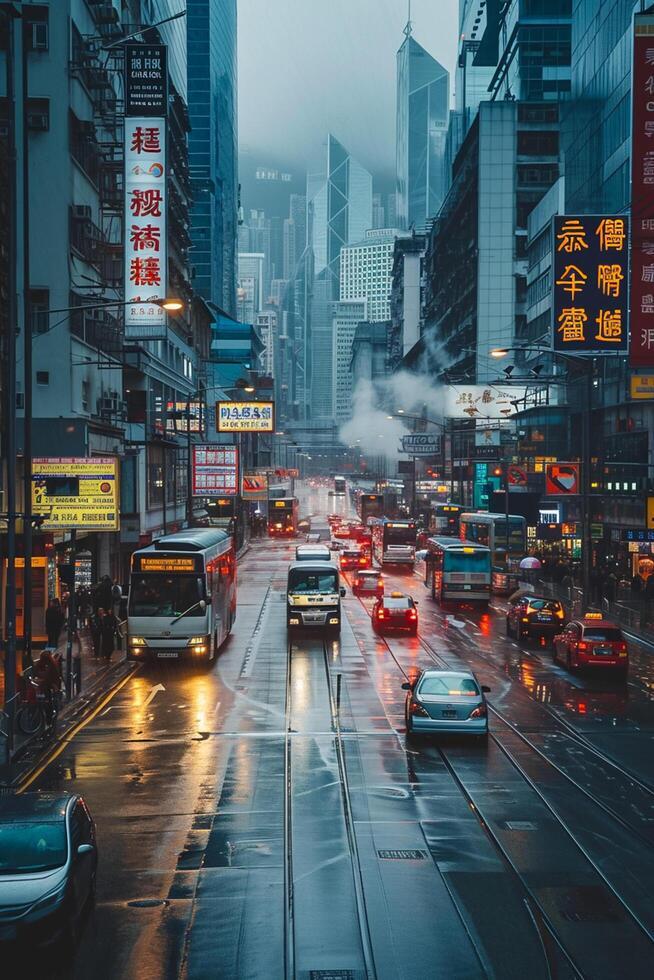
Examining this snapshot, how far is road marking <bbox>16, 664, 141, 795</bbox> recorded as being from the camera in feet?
62.0

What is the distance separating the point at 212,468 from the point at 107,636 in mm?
30193

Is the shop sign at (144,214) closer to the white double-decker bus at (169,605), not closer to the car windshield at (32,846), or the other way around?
the white double-decker bus at (169,605)

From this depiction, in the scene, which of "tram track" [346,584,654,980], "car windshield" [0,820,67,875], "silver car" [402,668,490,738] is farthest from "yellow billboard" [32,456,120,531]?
"car windshield" [0,820,67,875]

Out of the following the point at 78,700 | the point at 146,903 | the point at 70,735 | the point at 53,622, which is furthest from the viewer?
the point at 53,622

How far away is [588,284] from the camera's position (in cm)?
4203

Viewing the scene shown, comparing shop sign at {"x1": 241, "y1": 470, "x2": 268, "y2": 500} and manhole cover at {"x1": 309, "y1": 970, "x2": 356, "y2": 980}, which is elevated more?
shop sign at {"x1": 241, "y1": 470, "x2": 268, "y2": 500}

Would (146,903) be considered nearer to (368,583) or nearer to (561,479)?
(561,479)

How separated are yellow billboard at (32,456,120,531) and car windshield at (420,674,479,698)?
43.2 feet

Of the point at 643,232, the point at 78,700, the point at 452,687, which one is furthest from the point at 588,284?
the point at 78,700

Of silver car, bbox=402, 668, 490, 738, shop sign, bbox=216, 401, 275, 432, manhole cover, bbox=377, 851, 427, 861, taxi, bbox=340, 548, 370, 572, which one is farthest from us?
shop sign, bbox=216, 401, 275, 432

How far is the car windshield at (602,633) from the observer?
106 ft

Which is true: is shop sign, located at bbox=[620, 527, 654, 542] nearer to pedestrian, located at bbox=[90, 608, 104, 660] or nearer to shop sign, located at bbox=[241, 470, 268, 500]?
→ pedestrian, located at bbox=[90, 608, 104, 660]

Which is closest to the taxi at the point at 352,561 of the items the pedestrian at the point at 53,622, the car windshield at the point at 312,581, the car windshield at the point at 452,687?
the car windshield at the point at 312,581

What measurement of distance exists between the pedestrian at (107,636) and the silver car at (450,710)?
1527 centimetres
